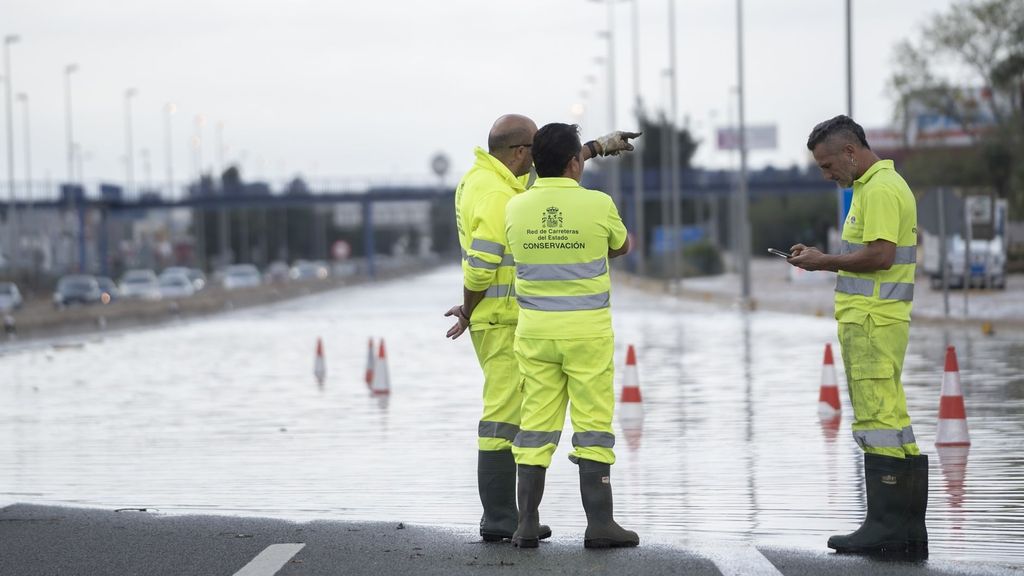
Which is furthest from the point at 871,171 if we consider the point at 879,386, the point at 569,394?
the point at 569,394

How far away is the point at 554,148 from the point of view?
8477 mm

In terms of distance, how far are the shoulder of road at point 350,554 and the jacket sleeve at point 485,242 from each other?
1290 millimetres

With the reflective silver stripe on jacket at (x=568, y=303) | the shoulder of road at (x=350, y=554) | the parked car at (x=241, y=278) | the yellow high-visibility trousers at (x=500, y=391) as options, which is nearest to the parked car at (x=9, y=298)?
the parked car at (x=241, y=278)

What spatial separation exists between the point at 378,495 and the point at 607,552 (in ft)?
9.93

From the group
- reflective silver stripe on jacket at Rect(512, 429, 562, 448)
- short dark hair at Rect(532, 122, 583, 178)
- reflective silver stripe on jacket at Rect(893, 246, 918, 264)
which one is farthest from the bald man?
reflective silver stripe on jacket at Rect(893, 246, 918, 264)

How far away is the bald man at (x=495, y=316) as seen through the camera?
8.70m

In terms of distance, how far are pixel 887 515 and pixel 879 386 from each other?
23.3 inches

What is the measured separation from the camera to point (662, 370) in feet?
76.0

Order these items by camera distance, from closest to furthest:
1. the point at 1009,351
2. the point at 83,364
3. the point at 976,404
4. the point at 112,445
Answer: the point at 112,445 < the point at 976,404 < the point at 1009,351 < the point at 83,364

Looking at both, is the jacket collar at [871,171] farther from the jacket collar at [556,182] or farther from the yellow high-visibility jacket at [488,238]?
the yellow high-visibility jacket at [488,238]

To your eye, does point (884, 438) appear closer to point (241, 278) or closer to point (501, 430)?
point (501, 430)

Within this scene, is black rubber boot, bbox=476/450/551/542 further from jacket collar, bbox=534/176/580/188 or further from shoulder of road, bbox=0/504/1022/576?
jacket collar, bbox=534/176/580/188

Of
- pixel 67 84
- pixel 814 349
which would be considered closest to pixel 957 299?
pixel 814 349

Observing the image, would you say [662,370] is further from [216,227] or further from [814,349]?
[216,227]
